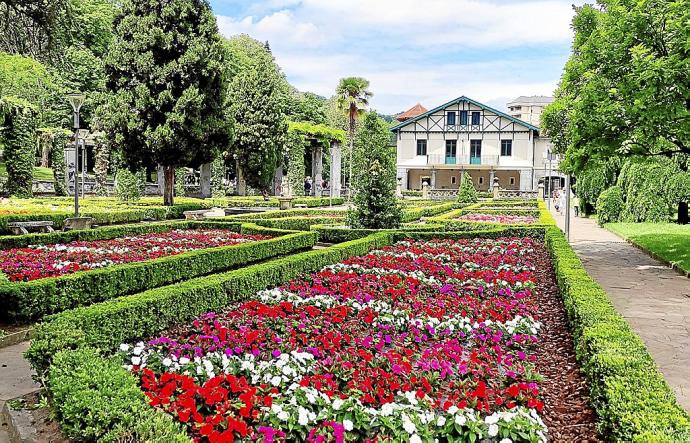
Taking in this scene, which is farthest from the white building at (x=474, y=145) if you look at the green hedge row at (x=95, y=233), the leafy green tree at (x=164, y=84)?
the green hedge row at (x=95, y=233)

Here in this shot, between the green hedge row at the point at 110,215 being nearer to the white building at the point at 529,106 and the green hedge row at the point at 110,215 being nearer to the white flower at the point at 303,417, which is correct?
the white flower at the point at 303,417

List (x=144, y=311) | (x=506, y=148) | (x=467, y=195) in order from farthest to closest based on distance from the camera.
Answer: (x=506, y=148) → (x=467, y=195) → (x=144, y=311)

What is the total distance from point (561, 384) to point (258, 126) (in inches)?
1184

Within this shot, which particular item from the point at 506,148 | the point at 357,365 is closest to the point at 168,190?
the point at 357,365

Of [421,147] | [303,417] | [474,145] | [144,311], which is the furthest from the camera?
[421,147]

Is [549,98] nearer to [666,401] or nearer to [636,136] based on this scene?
[636,136]

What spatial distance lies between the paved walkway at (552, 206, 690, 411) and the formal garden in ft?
1.22

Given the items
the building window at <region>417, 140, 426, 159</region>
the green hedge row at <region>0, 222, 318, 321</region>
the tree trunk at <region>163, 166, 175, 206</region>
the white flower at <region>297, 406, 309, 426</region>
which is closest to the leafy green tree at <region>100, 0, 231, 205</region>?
the tree trunk at <region>163, 166, 175, 206</region>

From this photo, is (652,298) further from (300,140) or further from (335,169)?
(335,169)

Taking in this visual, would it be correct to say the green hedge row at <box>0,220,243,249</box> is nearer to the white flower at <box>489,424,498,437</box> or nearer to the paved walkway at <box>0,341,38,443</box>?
the paved walkway at <box>0,341,38,443</box>

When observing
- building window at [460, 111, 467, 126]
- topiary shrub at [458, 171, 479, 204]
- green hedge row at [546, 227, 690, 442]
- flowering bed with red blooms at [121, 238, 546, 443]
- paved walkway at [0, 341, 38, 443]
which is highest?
building window at [460, 111, 467, 126]

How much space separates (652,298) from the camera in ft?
29.3

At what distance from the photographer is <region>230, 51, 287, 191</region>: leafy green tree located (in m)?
33.4

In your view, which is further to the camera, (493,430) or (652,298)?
(652,298)
